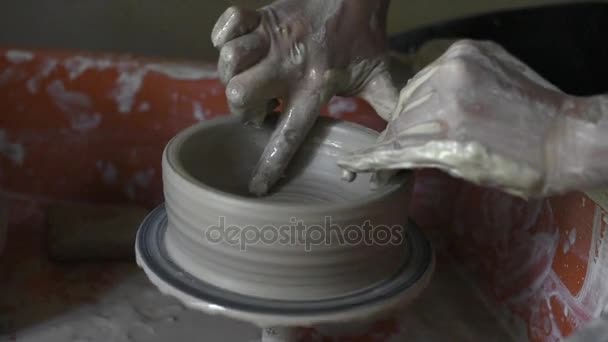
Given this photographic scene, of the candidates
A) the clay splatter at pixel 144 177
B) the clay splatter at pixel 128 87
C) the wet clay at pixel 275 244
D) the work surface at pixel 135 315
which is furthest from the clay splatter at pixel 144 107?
the wet clay at pixel 275 244

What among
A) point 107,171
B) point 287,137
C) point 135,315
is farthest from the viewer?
point 107,171

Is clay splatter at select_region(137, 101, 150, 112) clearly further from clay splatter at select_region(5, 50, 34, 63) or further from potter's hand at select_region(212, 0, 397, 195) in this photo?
potter's hand at select_region(212, 0, 397, 195)

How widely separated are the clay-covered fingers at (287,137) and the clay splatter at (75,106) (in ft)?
1.96

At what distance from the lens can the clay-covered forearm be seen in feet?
2.76

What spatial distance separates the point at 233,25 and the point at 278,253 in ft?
1.23

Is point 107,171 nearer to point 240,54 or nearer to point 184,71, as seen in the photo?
point 184,71

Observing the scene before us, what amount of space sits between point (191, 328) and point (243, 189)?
1.17 feet

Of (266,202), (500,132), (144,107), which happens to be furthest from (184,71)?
(500,132)

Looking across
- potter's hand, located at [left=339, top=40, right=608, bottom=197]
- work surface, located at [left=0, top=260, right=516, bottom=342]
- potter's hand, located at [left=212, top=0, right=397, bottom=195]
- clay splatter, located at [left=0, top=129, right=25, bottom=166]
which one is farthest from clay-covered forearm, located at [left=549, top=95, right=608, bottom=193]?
clay splatter, located at [left=0, top=129, right=25, bottom=166]

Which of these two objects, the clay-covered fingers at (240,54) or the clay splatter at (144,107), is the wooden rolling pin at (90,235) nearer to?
the clay splatter at (144,107)

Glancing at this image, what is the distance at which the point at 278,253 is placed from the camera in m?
0.98

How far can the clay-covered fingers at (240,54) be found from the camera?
3.50ft

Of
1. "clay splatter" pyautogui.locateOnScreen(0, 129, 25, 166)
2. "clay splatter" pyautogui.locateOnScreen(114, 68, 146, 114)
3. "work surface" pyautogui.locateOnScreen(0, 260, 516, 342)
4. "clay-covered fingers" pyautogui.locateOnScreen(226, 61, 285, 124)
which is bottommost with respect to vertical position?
"work surface" pyautogui.locateOnScreen(0, 260, 516, 342)

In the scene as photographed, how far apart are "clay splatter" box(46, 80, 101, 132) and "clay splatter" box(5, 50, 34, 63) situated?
79 mm
